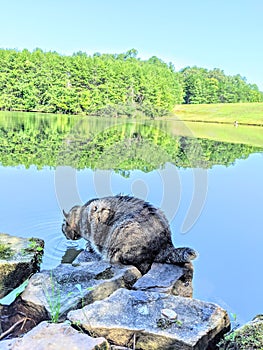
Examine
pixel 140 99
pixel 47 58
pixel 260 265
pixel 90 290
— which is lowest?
pixel 260 265

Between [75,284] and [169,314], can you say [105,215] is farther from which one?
[169,314]

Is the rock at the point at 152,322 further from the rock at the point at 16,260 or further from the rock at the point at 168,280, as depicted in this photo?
the rock at the point at 16,260

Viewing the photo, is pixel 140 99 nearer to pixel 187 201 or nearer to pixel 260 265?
pixel 187 201

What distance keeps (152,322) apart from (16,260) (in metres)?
1.37

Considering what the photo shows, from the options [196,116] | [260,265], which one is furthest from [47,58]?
[260,265]

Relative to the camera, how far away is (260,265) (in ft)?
15.0

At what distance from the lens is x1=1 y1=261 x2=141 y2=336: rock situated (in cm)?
272

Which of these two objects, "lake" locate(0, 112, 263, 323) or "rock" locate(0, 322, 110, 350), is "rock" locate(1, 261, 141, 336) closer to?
"rock" locate(0, 322, 110, 350)

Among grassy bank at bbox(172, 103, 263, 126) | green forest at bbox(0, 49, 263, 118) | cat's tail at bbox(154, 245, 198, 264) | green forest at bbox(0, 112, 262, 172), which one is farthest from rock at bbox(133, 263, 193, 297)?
grassy bank at bbox(172, 103, 263, 126)

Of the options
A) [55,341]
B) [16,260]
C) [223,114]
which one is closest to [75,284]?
[16,260]

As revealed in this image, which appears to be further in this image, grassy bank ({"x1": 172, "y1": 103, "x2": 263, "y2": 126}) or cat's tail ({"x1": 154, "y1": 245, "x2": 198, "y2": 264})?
grassy bank ({"x1": 172, "y1": 103, "x2": 263, "y2": 126})

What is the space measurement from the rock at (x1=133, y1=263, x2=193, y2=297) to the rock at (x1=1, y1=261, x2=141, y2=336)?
0.14 metres

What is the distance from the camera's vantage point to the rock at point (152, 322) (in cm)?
225

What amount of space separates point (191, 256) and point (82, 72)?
132 ft
